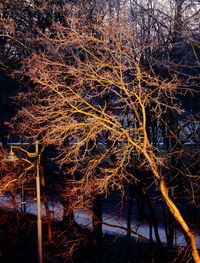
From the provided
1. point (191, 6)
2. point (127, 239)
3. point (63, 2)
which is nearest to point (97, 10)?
point (63, 2)

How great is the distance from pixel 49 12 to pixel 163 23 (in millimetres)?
5433

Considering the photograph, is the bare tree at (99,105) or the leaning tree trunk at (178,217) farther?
the bare tree at (99,105)

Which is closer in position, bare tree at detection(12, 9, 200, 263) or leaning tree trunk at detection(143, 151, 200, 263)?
leaning tree trunk at detection(143, 151, 200, 263)

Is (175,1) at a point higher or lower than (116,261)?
higher

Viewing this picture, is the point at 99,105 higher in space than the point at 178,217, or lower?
higher

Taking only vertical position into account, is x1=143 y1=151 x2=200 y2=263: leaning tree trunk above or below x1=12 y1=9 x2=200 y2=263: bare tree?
below

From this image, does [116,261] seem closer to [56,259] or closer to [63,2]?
[56,259]

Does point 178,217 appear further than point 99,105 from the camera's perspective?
No

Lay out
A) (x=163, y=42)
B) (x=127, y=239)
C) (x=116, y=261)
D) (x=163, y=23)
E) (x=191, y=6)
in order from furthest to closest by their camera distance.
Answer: (x=127, y=239), (x=116, y=261), (x=163, y=42), (x=163, y=23), (x=191, y=6)

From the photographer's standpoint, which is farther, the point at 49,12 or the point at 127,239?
the point at 127,239

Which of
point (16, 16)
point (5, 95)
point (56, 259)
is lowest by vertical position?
point (56, 259)

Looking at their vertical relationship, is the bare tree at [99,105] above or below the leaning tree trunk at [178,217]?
above


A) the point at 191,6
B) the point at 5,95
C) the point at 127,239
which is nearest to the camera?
the point at 191,6

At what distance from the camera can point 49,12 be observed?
46.5ft
